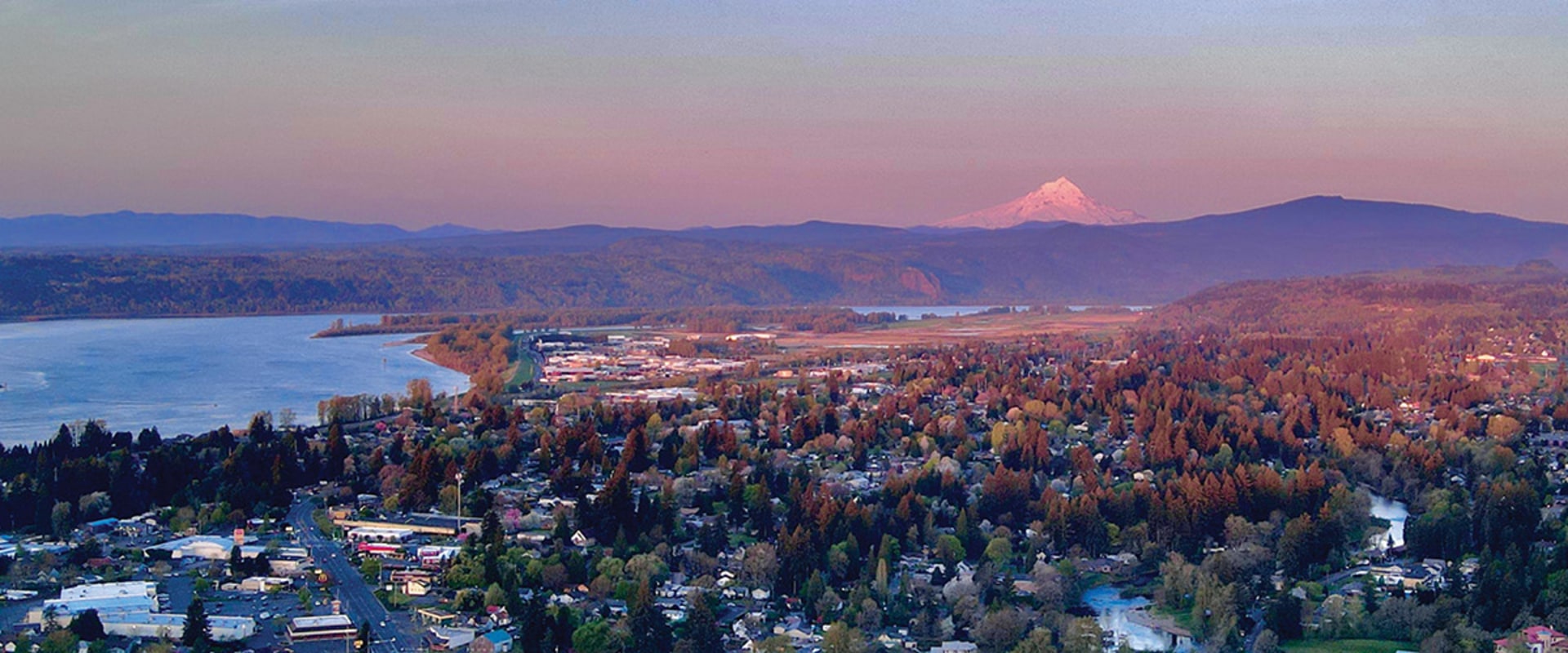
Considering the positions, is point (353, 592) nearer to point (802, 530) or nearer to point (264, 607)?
point (264, 607)

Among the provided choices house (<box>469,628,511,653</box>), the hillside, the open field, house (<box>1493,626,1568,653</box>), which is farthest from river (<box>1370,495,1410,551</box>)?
the open field

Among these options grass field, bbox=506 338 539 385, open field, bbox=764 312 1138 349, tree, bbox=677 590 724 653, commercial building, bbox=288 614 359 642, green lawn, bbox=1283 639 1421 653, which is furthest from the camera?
open field, bbox=764 312 1138 349

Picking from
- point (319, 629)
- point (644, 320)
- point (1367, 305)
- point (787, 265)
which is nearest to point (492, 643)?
point (319, 629)

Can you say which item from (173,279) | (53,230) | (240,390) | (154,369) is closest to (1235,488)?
(240,390)

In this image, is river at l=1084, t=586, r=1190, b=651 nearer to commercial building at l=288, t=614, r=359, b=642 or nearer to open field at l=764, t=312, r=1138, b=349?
commercial building at l=288, t=614, r=359, b=642

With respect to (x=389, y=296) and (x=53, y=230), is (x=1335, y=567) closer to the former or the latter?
(x=389, y=296)

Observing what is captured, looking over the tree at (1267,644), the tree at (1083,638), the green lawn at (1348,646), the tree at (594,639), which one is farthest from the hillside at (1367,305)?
the tree at (594,639)
